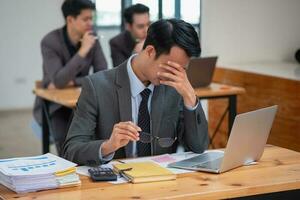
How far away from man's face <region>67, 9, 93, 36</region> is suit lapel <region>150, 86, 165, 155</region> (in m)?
1.95

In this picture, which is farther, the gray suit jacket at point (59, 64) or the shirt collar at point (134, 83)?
the gray suit jacket at point (59, 64)

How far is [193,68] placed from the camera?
4.28 meters

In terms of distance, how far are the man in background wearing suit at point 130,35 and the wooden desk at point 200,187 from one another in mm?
2606

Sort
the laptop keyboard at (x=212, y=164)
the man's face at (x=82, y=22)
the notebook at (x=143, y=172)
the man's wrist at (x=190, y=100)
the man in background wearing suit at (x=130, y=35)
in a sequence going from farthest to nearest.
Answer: the man in background wearing suit at (x=130, y=35) < the man's face at (x=82, y=22) < the man's wrist at (x=190, y=100) < the laptop keyboard at (x=212, y=164) < the notebook at (x=143, y=172)

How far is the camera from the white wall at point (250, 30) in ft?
17.5

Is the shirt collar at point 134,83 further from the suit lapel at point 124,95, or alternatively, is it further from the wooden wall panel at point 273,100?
the wooden wall panel at point 273,100

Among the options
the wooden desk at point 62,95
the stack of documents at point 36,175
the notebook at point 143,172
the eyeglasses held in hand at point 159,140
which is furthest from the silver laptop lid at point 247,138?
the wooden desk at point 62,95

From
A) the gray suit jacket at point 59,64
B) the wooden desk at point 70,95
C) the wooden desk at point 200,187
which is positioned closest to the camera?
the wooden desk at point 200,187

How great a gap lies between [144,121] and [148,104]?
2.9 inches

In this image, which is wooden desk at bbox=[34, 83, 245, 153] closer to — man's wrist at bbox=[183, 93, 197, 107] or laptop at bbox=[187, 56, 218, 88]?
laptop at bbox=[187, 56, 218, 88]

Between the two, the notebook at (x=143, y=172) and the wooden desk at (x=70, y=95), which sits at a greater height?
the notebook at (x=143, y=172)

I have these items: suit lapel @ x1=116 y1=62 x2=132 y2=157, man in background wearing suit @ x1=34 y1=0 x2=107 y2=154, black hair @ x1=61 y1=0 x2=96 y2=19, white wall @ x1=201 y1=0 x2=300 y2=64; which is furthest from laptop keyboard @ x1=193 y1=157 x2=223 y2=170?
white wall @ x1=201 y1=0 x2=300 y2=64

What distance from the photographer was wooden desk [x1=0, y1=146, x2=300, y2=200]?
77.1 inches

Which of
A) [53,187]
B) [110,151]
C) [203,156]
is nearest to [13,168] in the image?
[53,187]
